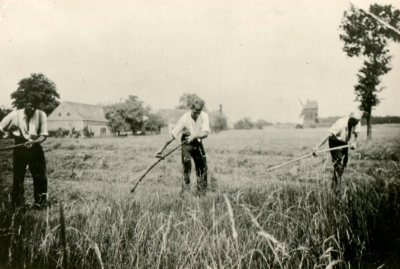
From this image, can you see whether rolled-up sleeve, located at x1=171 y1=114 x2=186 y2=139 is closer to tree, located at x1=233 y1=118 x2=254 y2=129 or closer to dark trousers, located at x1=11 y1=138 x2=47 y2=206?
dark trousers, located at x1=11 y1=138 x2=47 y2=206

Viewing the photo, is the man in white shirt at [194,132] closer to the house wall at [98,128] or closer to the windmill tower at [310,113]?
the windmill tower at [310,113]

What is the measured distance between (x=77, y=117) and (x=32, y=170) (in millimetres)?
1996

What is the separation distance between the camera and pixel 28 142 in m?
3.92

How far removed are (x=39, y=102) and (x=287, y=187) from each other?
3.16 meters

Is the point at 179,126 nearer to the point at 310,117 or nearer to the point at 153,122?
the point at 310,117

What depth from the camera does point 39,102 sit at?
3.96m

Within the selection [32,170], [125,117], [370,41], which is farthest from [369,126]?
[32,170]

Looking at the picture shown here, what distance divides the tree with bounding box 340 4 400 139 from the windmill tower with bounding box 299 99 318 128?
0.61 meters

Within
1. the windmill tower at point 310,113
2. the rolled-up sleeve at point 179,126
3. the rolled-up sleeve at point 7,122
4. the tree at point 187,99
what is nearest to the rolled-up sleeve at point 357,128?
the windmill tower at point 310,113

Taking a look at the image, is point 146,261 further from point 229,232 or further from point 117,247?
point 229,232

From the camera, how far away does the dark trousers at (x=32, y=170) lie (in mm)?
3930

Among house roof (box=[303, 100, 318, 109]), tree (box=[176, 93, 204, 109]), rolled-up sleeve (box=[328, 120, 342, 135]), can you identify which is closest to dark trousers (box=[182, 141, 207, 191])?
tree (box=[176, 93, 204, 109])

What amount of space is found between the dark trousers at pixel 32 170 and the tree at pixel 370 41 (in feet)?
13.7

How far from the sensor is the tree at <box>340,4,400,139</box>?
340 centimetres
